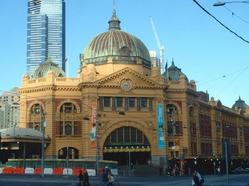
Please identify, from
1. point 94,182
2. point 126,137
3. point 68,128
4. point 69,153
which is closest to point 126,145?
point 126,137

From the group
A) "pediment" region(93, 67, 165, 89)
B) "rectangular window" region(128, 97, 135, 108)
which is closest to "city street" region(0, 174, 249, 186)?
"rectangular window" region(128, 97, 135, 108)

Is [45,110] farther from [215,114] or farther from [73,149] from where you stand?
[215,114]

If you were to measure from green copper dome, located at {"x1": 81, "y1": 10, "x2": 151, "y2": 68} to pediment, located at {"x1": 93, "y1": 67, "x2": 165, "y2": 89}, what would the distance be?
7761 millimetres

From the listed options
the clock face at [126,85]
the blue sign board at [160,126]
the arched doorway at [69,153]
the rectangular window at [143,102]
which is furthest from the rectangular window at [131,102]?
the arched doorway at [69,153]

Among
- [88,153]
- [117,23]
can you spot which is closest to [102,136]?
[88,153]

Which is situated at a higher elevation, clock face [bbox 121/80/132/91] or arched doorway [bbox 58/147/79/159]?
clock face [bbox 121/80/132/91]

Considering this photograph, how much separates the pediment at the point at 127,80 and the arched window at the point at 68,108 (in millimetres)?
6583

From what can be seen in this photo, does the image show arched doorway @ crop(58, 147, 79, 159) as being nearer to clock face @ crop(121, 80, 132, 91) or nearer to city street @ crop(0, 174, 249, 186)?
clock face @ crop(121, 80, 132, 91)

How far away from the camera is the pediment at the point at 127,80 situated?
8612cm

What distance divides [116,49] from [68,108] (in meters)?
16.4

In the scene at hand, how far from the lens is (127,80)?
287 feet

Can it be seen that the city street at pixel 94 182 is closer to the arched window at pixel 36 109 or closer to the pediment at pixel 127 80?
the pediment at pixel 127 80

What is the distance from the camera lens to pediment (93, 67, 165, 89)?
3391 inches

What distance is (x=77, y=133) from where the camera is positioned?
8769 centimetres
